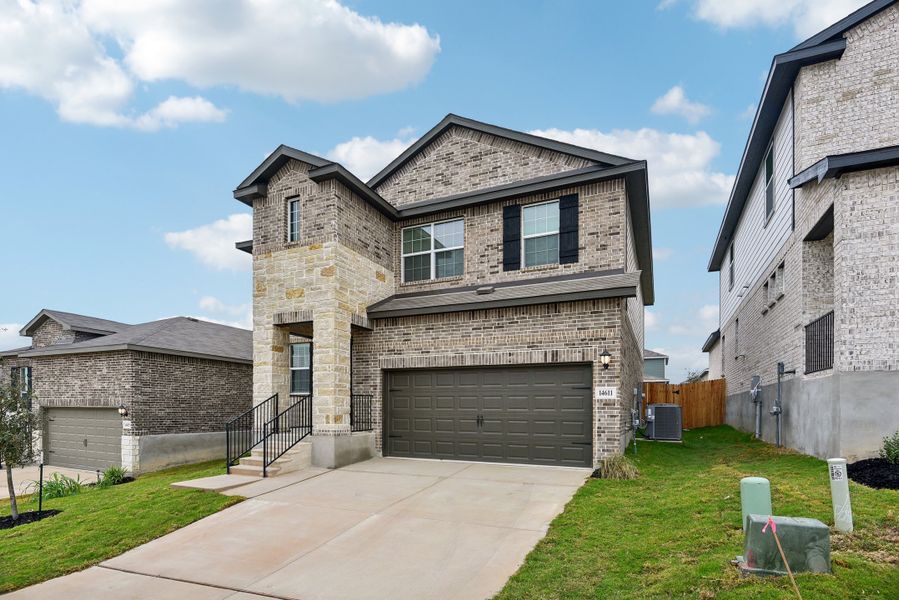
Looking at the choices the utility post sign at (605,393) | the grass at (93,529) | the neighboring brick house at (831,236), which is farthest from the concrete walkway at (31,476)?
the neighboring brick house at (831,236)

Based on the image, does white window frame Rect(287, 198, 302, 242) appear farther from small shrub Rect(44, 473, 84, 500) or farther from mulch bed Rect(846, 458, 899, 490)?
mulch bed Rect(846, 458, 899, 490)

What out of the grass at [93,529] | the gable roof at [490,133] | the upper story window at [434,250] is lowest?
the grass at [93,529]

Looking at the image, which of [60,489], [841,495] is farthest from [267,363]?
[841,495]

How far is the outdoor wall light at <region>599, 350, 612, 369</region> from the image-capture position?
10420 millimetres

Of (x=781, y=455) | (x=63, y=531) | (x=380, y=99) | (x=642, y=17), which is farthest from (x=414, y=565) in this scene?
(x=380, y=99)

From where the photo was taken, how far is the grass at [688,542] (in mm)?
4457

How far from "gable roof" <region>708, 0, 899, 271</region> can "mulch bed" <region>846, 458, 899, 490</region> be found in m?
8.59

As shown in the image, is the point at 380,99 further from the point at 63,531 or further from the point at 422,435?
the point at 63,531

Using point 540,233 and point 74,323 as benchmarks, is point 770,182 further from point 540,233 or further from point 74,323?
point 74,323

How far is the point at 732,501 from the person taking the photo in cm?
704

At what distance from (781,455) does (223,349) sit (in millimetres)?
17508

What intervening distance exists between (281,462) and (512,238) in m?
7.60

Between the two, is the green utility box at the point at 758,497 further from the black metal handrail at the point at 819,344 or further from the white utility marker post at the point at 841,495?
the black metal handrail at the point at 819,344

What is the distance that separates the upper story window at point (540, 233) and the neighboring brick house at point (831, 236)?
517 centimetres
